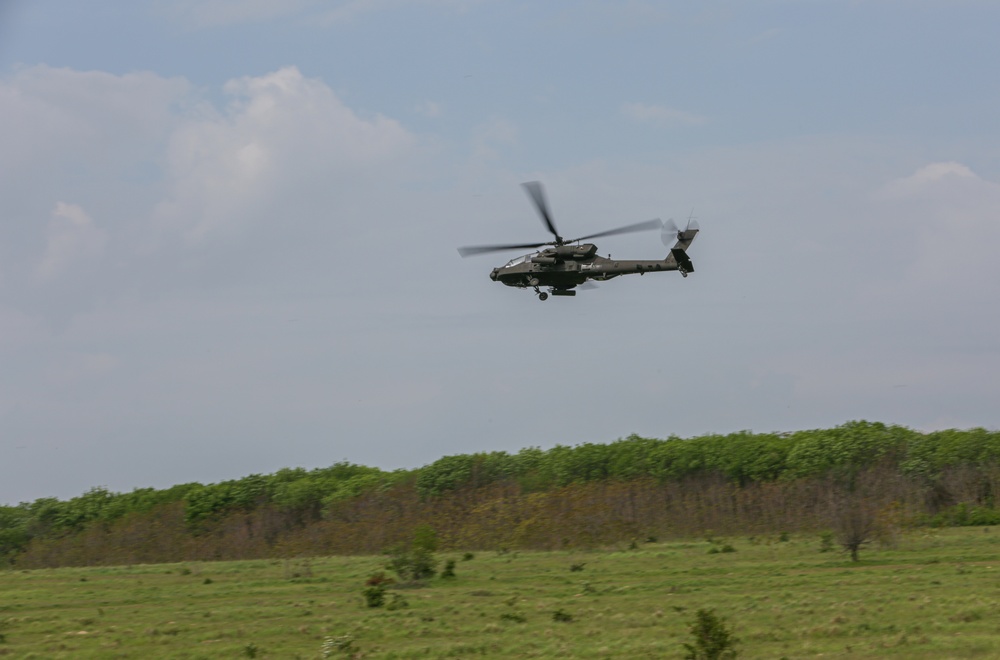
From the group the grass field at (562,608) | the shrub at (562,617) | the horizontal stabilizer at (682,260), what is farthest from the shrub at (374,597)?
the horizontal stabilizer at (682,260)

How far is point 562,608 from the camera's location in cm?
3331

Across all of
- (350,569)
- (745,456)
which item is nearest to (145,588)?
(350,569)

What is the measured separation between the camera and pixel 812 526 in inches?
2128

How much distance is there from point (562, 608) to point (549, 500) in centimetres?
2888

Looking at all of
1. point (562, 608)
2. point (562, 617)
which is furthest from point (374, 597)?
point (562, 617)

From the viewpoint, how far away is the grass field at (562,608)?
27.6m

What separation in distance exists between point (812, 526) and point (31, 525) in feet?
170

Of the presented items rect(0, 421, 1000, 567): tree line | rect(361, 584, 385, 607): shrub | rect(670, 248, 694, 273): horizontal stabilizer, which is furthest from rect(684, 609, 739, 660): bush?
rect(0, 421, 1000, 567): tree line

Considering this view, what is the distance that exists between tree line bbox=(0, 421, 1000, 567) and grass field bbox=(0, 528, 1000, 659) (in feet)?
26.0

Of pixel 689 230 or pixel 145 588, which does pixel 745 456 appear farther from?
pixel 145 588

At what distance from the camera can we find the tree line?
187 feet

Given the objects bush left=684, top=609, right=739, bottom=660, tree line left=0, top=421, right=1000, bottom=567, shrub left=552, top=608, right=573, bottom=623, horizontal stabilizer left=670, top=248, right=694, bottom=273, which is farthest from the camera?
tree line left=0, top=421, right=1000, bottom=567

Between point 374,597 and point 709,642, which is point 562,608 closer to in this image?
point 374,597

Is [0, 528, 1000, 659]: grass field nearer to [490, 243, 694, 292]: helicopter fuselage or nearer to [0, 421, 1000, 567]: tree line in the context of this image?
[0, 421, 1000, 567]: tree line
